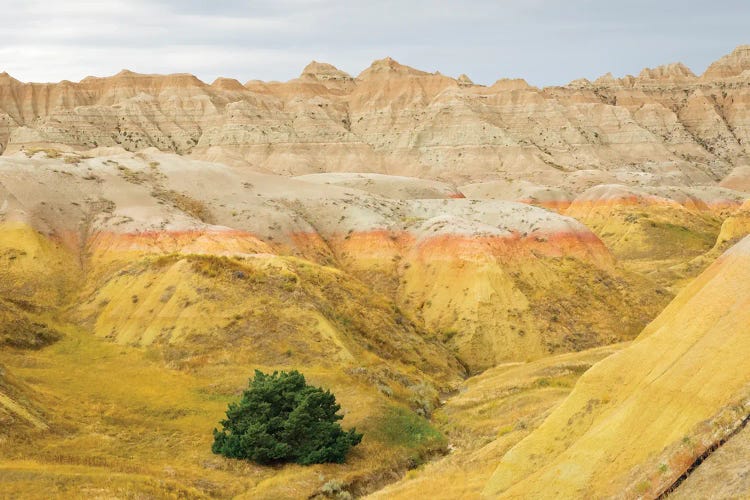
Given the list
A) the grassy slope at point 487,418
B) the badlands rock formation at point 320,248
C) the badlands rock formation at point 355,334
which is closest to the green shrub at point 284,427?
the badlands rock formation at point 355,334

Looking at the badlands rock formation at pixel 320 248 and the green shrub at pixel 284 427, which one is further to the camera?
the badlands rock formation at pixel 320 248

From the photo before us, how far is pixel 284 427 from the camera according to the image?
35.0 metres

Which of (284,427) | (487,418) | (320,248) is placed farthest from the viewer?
(320,248)

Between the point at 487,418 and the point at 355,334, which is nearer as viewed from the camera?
the point at 487,418

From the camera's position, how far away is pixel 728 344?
21906mm

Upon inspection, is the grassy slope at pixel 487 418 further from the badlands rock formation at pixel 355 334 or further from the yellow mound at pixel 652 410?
the yellow mound at pixel 652 410

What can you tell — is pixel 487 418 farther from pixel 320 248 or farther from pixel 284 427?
pixel 320 248

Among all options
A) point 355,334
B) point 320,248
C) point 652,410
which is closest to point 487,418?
point 355,334

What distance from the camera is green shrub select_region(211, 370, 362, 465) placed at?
1344 inches

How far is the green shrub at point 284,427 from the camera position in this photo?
1344 inches

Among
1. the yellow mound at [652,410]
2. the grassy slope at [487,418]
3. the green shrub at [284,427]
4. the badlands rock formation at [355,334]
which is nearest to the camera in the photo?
the yellow mound at [652,410]

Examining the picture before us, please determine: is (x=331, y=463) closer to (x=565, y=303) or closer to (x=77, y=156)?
(x=565, y=303)

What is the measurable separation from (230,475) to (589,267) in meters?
53.2

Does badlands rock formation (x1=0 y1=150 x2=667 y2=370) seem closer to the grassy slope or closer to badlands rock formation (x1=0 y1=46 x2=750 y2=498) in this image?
badlands rock formation (x1=0 y1=46 x2=750 y2=498)
